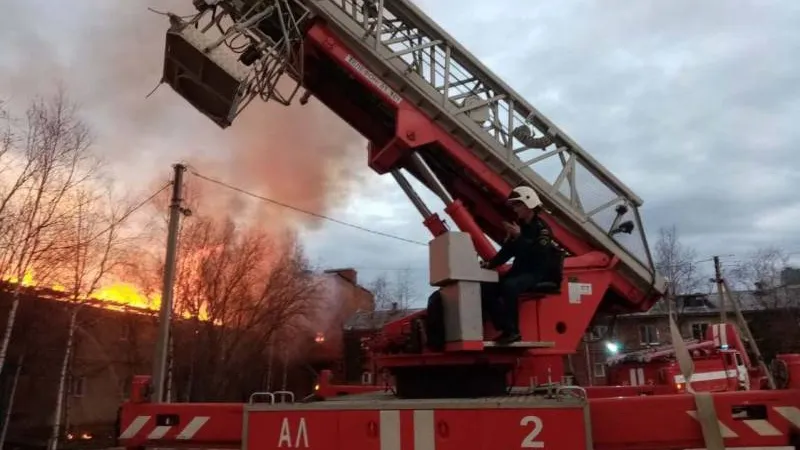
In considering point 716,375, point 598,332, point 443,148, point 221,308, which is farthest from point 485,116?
point 221,308

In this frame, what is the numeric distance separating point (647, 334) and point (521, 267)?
151 feet

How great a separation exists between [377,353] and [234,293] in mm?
26227

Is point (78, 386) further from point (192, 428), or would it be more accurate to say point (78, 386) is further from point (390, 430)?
point (390, 430)

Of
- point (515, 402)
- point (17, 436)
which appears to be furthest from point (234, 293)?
point (515, 402)

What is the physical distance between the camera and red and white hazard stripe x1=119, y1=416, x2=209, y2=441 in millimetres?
5047

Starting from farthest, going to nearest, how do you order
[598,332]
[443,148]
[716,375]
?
1. [716,375]
2. [598,332]
3. [443,148]

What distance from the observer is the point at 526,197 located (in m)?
5.65

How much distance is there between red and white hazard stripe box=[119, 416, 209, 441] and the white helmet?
10.8 ft

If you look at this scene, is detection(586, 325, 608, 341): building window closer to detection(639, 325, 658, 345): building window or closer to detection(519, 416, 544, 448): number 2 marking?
detection(519, 416, 544, 448): number 2 marking

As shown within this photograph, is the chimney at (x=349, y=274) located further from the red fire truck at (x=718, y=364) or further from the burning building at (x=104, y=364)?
the red fire truck at (x=718, y=364)

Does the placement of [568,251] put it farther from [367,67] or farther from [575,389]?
[367,67]

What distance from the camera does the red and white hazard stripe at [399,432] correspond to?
4195 mm

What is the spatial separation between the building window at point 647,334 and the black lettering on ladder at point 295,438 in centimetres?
4670

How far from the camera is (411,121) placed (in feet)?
20.5
